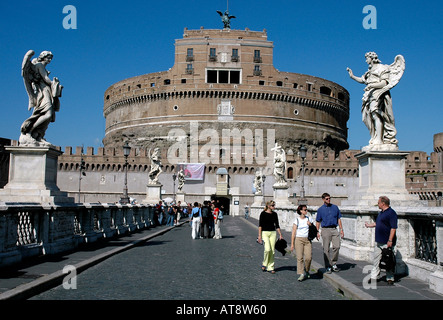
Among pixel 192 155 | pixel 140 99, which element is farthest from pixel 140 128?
pixel 192 155

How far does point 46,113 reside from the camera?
27.9 feet

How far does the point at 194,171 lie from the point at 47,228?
4978 centimetres

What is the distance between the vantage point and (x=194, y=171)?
189ft

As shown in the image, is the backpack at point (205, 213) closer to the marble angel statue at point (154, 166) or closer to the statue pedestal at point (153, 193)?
the marble angel statue at point (154, 166)

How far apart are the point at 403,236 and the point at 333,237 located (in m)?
1.12

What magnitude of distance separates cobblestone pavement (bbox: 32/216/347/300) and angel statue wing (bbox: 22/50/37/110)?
3099mm

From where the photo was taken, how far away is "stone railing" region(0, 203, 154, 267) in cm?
662

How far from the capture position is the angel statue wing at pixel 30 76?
833cm

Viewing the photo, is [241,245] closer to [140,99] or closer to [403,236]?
[403,236]

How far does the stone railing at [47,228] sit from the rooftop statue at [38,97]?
53.2 inches

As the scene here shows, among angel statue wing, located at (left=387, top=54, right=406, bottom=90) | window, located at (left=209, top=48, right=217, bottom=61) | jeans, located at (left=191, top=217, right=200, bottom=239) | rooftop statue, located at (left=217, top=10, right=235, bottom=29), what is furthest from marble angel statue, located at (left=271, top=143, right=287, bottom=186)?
rooftop statue, located at (left=217, top=10, right=235, bottom=29)

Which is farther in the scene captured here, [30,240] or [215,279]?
[30,240]

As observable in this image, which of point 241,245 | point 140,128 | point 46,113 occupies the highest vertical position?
point 140,128
